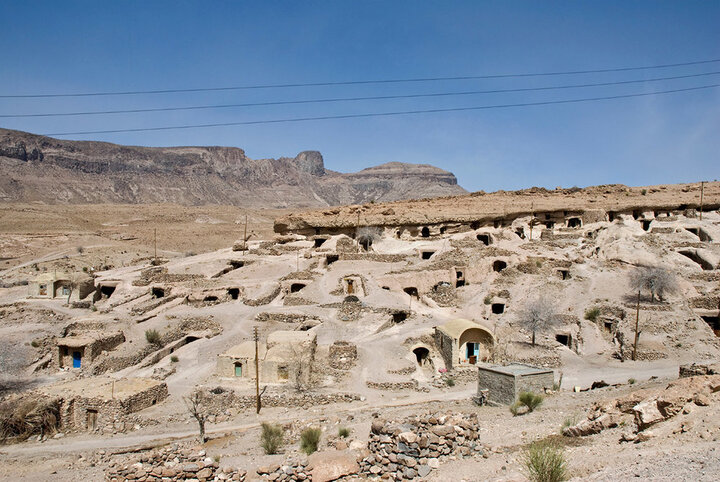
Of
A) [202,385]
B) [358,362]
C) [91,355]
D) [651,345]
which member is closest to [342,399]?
[358,362]

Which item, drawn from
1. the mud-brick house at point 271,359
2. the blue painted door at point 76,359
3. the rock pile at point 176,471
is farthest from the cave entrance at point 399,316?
the rock pile at point 176,471

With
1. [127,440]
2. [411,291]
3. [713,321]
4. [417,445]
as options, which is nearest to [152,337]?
[127,440]

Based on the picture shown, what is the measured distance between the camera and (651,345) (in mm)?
20594

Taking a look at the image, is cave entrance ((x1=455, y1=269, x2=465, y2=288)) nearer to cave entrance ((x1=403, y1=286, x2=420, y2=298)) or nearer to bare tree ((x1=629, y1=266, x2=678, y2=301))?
cave entrance ((x1=403, y1=286, x2=420, y2=298))

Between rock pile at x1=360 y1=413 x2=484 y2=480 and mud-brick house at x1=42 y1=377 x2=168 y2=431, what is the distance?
9.26m

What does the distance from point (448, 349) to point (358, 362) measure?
3.42 m

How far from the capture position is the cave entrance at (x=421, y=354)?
20094mm

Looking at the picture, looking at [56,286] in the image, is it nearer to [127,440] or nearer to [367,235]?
[127,440]

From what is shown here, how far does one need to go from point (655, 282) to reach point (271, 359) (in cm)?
1781

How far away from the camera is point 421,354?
20.3 m

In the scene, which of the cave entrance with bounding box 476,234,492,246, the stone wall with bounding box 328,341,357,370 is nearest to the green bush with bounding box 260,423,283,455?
the stone wall with bounding box 328,341,357,370

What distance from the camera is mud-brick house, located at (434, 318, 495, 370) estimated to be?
61.9 ft

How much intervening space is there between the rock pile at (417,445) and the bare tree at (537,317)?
13638 millimetres

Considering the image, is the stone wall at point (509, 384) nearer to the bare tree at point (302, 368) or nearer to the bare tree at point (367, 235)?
the bare tree at point (302, 368)
